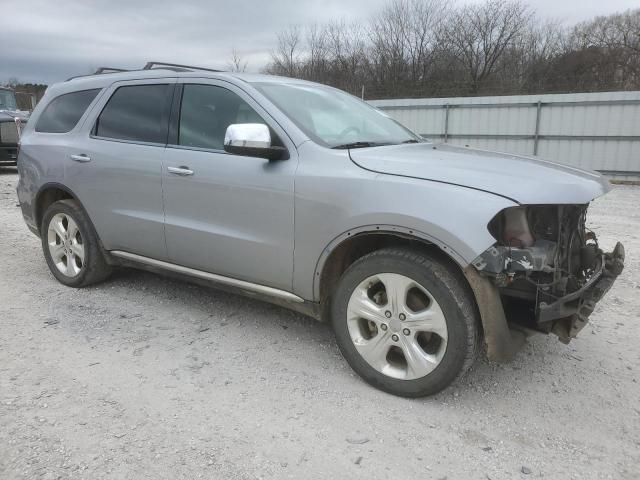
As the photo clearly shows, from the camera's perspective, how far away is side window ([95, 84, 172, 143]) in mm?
3803

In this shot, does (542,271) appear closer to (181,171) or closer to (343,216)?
(343,216)

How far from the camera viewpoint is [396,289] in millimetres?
2744

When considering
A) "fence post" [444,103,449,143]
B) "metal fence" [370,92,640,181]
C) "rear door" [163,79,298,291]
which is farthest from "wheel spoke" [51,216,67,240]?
"fence post" [444,103,449,143]

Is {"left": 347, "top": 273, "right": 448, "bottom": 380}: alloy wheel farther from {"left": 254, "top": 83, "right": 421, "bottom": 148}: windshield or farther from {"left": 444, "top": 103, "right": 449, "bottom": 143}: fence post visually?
{"left": 444, "top": 103, "right": 449, "bottom": 143}: fence post

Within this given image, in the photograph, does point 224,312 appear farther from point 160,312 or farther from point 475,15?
point 475,15

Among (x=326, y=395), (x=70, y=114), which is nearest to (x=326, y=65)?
(x=70, y=114)

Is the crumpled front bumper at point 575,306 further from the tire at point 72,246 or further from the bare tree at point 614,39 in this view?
the bare tree at point 614,39

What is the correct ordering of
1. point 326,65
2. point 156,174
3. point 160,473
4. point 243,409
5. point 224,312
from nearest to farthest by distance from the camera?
point 160,473 → point 243,409 → point 156,174 → point 224,312 → point 326,65

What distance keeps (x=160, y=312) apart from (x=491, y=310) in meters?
2.64

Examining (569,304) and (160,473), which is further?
(569,304)

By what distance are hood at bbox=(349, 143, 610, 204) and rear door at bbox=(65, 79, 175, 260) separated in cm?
160

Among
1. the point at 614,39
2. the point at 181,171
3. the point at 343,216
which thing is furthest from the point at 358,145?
the point at 614,39

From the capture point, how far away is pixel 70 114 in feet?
14.8

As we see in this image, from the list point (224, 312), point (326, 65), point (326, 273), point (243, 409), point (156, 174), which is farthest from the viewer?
point (326, 65)
